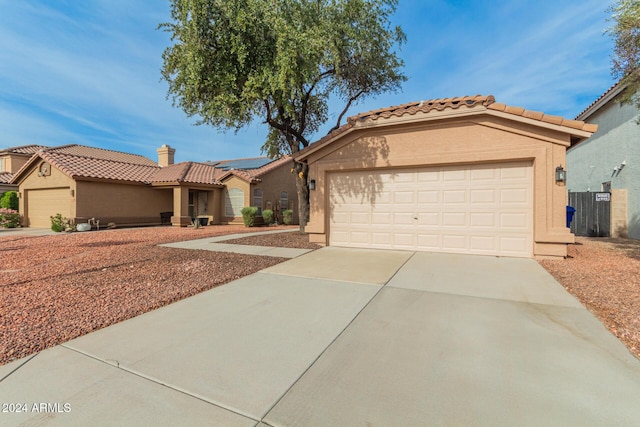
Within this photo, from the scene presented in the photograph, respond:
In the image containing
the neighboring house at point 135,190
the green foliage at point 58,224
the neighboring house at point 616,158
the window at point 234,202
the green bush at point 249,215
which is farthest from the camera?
the window at point 234,202

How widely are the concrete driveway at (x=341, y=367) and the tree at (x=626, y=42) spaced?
6.02m

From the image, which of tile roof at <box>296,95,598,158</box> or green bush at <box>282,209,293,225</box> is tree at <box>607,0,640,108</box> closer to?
tile roof at <box>296,95,598,158</box>

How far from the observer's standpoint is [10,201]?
1991 centimetres

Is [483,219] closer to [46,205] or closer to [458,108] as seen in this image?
[458,108]

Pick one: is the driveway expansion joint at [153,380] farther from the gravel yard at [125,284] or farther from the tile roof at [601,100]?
the tile roof at [601,100]

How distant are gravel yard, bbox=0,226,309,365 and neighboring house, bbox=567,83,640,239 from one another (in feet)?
42.3

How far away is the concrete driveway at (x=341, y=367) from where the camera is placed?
2072 millimetres

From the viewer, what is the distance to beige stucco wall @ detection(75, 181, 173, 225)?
1606 centimetres

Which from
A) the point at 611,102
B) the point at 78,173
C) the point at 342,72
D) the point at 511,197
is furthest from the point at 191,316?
the point at 611,102

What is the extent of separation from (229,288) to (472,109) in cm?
728

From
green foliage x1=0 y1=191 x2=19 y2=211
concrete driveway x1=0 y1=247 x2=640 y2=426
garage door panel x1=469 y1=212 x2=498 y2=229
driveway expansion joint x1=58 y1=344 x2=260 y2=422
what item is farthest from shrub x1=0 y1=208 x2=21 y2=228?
garage door panel x1=469 y1=212 x2=498 y2=229

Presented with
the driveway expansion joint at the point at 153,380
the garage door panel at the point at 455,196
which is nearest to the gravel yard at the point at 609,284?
the garage door panel at the point at 455,196

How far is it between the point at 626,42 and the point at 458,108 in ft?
11.9

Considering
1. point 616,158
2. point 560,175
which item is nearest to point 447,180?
point 560,175
